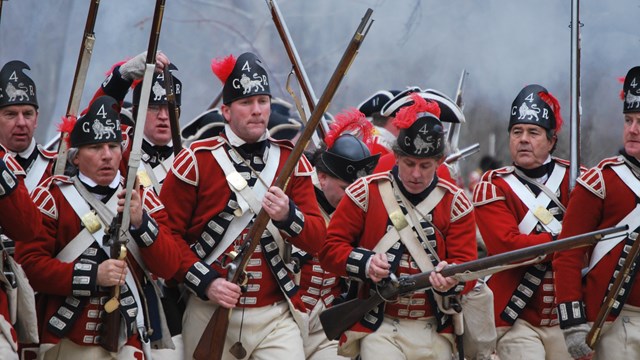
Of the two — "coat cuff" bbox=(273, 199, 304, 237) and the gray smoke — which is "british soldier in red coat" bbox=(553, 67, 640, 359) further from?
the gray smoke

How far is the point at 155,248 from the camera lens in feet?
19.4

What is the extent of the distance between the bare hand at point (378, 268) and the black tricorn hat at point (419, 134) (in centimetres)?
58

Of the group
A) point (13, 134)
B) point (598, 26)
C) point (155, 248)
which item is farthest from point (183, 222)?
point (598, 26)

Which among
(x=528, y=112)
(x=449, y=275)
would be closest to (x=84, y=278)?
(x=449, y=275)

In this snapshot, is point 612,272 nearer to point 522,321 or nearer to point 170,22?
point 522,321

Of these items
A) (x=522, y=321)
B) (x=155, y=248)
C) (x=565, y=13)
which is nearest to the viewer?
(x=155, y=248)

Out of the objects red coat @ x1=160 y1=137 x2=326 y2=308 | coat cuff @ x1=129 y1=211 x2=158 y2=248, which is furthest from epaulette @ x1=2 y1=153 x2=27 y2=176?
red coat @ x1=160 y1=137 x2=326 y2=308

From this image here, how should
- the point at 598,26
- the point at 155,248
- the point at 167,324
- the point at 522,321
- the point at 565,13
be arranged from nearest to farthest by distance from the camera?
the point at 155,248 → the point at 167,324 → the point at 522,321 → the point at 598,26 → the point at 565,13

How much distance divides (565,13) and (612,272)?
295 inches

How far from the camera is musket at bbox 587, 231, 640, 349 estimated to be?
5.73 meters

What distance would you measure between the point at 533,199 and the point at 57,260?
2739 mm

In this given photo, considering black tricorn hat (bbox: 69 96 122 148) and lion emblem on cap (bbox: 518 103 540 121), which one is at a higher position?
lion emblem on cap (bbox: 518 103 540 121)

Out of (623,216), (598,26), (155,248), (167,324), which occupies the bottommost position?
(167,324)

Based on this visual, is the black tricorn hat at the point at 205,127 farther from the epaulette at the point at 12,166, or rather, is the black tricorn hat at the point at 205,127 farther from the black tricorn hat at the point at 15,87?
the epaulette at the point at 12,166
